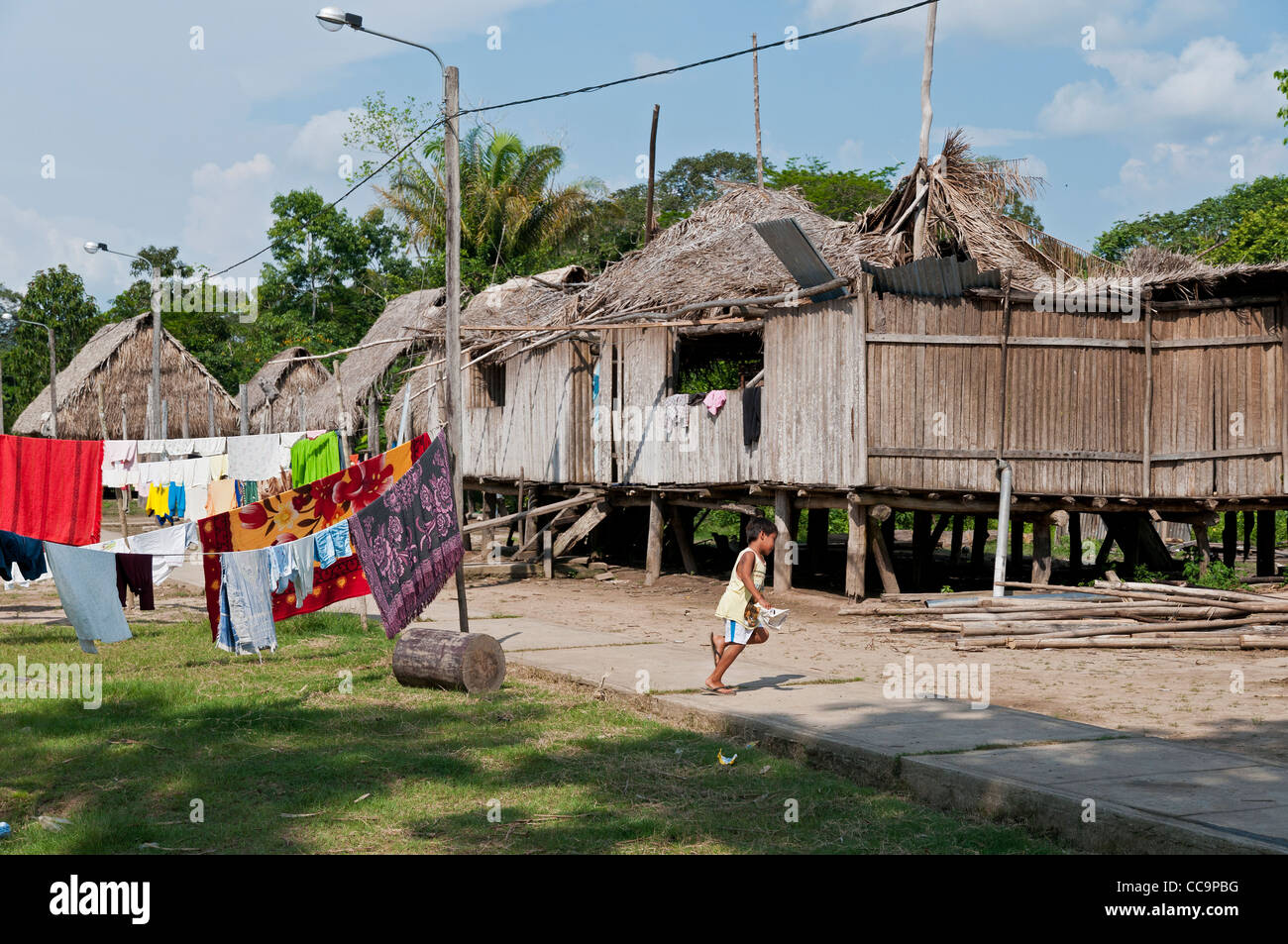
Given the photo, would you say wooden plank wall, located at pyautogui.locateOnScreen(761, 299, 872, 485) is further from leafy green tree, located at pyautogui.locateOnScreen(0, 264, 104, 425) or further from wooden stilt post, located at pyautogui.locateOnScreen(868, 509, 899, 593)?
leafy green tree, located at pyautogui.locateOnScreen(0, 264, 104, 425)

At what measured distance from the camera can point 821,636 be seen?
1348 cm

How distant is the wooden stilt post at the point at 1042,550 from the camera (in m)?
15.8

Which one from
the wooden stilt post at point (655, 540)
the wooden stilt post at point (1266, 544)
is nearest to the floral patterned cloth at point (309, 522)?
the wooden stilt post at point (655, 540)

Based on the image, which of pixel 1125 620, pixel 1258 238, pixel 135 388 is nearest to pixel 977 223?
pixel 1125 620

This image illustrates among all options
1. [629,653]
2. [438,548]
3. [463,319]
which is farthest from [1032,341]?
[463,319]

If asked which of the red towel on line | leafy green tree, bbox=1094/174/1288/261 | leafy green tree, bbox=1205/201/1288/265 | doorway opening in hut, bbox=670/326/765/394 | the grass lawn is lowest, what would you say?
the grass lawn

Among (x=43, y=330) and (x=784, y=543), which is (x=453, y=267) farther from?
(x=43, y=330)

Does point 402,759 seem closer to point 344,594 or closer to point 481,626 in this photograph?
point 344,594

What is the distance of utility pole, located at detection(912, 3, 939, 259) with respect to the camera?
653 inches

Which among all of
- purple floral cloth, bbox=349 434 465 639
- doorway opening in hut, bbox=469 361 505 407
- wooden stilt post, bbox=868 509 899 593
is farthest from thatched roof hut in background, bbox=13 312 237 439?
purple floral cloth, bbox=349 434 465 639

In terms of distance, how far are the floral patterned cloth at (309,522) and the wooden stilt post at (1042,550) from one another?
27.5 ft

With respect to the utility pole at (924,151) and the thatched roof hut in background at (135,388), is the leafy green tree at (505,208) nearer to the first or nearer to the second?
the thatched roof hut in background at (135,388)

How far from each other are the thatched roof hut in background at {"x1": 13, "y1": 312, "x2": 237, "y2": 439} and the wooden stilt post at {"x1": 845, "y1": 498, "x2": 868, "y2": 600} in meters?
27.9
